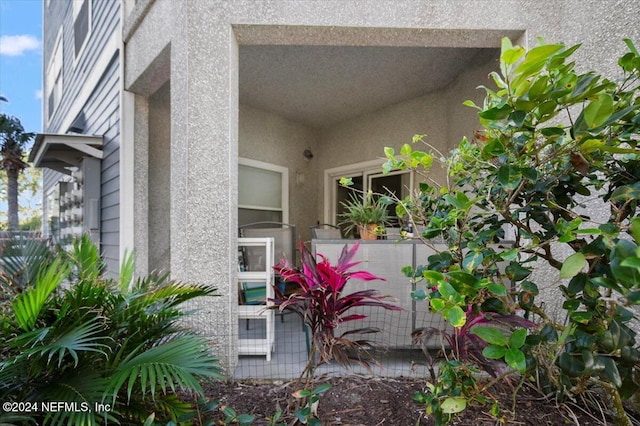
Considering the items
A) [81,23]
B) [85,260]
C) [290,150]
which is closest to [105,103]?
[81,23]

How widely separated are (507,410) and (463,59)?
3819mm

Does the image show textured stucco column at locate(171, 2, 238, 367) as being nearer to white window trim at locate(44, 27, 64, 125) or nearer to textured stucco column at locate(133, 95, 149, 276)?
textured stucco column at locate(133, 95, 149, 276)

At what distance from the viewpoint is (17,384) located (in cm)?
152

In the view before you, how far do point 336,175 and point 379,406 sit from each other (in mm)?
4789

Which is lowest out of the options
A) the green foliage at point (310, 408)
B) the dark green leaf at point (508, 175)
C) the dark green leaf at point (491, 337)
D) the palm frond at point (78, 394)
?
the green foliage at point (310, 408)

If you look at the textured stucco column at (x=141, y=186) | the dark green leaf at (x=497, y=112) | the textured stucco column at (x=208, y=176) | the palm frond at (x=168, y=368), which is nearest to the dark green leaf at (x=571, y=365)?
the dark green leaf at (x=497, y=112)

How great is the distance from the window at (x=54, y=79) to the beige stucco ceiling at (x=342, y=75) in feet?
17.9

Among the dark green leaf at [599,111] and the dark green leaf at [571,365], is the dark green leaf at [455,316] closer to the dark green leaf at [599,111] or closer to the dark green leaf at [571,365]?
the dark green leaf at [571,365]

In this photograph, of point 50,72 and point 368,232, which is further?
point 50,72

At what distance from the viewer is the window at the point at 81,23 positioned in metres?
5.12

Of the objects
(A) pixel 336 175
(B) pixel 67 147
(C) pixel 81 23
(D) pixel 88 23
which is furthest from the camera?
(A) pixel 336 175

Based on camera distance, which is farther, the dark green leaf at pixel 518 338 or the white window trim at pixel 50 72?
the white window trim at pixel 50 72

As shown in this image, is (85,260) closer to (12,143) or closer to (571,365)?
(571,365)

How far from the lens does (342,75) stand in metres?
4.37
